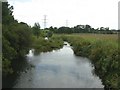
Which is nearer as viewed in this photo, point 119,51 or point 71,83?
point 119,51

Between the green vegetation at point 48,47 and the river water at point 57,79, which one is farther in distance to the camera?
the river water at point 57,79

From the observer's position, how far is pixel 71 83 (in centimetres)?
2427

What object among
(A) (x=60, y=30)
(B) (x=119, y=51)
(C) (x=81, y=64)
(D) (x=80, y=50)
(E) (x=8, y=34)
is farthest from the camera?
(A) (x=60, y=30)

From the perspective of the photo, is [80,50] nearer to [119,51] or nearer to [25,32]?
[25,32]

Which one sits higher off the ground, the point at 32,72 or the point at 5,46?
the point at 5,46

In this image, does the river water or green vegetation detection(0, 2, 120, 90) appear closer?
green vegetation detection(0, 2, 120, 90)

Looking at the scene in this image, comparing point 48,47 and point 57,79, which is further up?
point 48,47

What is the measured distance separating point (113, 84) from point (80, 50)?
1208 inches

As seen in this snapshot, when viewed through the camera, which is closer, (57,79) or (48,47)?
(57,79)

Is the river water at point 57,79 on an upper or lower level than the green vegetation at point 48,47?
lower

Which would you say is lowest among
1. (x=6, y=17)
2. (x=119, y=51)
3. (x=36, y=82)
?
(x=36, y=82)

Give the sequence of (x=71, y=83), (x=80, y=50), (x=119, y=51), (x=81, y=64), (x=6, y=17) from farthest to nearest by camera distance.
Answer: (x=80, y=50), (x=6, y=17), (x=81, y=64), (x=71, y=83), (x=119, y=51)

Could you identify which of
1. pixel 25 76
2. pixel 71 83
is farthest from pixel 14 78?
pixel 71 83

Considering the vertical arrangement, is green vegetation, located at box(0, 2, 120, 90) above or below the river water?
above
